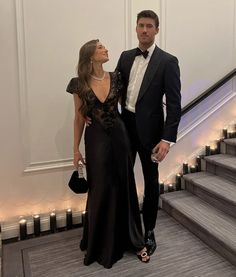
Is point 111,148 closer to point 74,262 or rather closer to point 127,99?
point 127,99

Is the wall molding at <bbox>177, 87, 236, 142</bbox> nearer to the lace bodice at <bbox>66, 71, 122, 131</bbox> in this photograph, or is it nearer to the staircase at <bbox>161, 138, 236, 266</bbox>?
the staircase at <bbox>161, 138, 236, 266</bbox>

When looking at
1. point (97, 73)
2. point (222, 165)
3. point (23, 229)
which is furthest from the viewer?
point (222, 165)

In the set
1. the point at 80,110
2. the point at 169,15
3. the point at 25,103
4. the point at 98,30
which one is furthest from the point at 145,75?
the point at 169,15

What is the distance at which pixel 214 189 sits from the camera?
259 cm

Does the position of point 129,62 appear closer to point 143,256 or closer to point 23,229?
point 143,256

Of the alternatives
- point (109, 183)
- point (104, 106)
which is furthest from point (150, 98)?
point (109, 183)

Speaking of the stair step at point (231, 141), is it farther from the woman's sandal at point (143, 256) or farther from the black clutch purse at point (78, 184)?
the black clutch purse at point (78, 184)

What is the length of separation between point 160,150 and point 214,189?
947 mm

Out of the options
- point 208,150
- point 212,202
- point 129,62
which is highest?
point 129,62

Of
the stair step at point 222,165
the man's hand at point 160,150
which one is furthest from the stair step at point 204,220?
the man's hand at point 160,150

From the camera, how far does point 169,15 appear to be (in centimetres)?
284

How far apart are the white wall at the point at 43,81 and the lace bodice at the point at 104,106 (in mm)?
547

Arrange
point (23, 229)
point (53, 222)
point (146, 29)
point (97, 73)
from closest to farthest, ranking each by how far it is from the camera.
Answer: point (146, 29)
point (97, 73)
point (23, 229)
point (53, 222)

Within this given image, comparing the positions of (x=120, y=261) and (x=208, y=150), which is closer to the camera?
(x=120, y=261)
